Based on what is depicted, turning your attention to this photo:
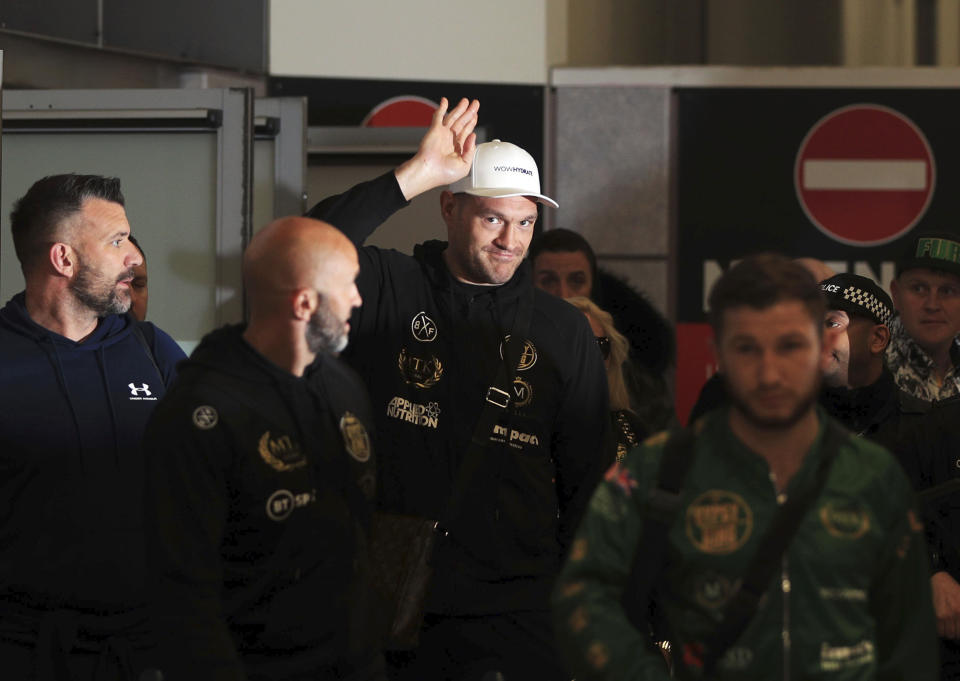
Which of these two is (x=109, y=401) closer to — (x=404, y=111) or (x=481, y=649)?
(x=481, y=649)

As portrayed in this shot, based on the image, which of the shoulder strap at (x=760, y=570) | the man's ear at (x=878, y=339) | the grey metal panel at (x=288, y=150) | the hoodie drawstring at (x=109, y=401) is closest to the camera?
the shoulder strap at (x=760, y=570)

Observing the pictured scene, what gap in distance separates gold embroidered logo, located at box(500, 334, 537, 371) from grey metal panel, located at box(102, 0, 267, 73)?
318cm

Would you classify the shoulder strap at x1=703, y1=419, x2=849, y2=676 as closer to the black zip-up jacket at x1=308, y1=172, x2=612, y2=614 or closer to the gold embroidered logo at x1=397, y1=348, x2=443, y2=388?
the black zip-up jacket at x1=308, y1=172, x2=612, y2=614

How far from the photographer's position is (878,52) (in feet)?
25.2

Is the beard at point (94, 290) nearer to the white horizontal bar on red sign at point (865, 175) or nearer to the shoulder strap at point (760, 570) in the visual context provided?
the shoulder strap at point (760, 570)

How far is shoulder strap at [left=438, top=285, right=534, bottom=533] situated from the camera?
3.20m

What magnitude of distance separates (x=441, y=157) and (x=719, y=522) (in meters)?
1.58

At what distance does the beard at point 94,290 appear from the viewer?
3.28 m

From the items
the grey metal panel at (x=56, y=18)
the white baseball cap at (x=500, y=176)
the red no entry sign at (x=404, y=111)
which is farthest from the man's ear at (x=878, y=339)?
the grey metal panel at (x=56, y=18)

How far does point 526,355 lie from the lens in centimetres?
336

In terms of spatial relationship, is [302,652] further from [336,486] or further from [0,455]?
[0,455]

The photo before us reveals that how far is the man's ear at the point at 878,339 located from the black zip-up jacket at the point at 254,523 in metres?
1.70

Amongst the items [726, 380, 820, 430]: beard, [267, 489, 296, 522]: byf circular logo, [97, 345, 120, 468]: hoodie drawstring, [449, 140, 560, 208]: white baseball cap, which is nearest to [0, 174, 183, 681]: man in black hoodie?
[97, 345, 120, 468]: hoodie drawstring

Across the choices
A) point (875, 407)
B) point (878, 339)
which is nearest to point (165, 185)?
point (878, 339)
